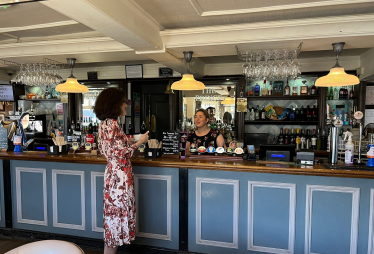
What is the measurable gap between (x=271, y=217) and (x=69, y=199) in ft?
7.89

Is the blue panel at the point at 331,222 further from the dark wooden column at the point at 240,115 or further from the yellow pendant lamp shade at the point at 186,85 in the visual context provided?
the dark wooden column at the point at 240,115

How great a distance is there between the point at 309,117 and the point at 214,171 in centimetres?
331

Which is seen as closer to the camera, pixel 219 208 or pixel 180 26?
pixel 219 208

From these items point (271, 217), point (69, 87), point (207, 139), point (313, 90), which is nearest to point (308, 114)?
Result: point (313, 90)

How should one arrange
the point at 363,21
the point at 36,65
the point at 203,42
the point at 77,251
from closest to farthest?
the point at 77,251 → the point at 363,21 → the point at 203,42 → the point at 36,65

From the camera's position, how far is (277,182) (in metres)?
2.88

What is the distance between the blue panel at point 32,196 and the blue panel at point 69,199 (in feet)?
0.89

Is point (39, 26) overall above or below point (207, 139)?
above

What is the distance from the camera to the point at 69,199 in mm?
3488

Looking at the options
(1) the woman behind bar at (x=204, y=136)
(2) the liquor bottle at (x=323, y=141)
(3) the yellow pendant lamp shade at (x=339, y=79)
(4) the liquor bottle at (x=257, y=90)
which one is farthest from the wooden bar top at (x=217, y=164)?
(4) the liquor bottle at (x=257, y=90)

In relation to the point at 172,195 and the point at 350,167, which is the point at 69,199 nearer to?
the point at 172,195

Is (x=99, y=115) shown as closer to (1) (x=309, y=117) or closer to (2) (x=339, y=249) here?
(2) (x=339, y=249)

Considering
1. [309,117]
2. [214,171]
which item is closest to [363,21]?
[214,171]

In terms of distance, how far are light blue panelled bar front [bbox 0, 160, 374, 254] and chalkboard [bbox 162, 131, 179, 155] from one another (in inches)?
10.0
